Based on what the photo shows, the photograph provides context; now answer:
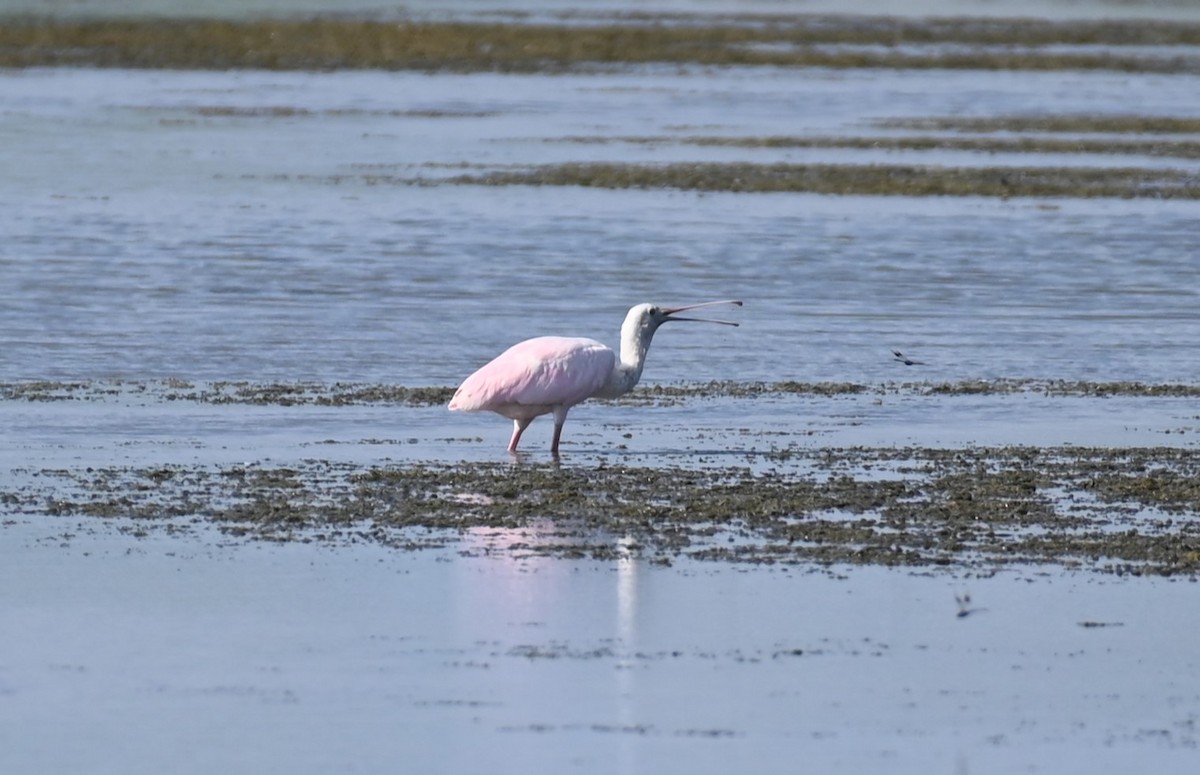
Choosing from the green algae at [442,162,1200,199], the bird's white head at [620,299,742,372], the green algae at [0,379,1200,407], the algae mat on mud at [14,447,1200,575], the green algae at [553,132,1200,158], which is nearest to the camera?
the algae mat on mud at [14,447,1200,575]

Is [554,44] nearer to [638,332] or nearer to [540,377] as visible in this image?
[638,332]

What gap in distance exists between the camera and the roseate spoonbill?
11.5m

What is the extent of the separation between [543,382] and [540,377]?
30mm

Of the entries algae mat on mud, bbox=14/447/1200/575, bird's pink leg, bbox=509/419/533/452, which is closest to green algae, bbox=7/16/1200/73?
bird's pink leg, bbox=509/419/533/452

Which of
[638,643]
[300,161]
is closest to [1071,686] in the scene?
[638,643]

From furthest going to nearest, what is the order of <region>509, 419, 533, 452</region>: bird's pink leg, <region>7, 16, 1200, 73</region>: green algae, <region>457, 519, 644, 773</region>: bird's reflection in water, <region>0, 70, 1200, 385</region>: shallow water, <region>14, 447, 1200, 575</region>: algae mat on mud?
<region>7, 16, 1200, 73</region>: green algae
<region>0, 70, 1200, 385</region>: shallow water
<region>509, 419, 533, 452</region>: bird's pink leg
<region>14, 447, 1200, 575</region>: algae mat on mud
<region>457, 519, 644, 773</region>: bird's reflection in water

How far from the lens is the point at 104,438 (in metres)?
11.5

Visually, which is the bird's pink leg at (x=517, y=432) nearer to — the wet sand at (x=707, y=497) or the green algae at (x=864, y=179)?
the wet sand at (x=707, y=497)

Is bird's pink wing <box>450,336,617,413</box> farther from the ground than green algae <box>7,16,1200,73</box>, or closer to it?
farther from the ground

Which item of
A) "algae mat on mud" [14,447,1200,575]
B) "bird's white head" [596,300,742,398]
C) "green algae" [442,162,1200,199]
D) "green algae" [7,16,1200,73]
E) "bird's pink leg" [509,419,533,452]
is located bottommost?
"green algae" [7,16,1200,73]

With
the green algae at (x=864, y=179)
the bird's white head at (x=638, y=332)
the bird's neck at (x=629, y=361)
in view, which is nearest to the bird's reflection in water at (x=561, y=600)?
the bird's neck at (x=629, y=361)

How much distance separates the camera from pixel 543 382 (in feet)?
37.9

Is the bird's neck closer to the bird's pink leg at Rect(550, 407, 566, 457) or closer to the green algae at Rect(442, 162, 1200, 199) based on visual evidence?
the bird's pink leg at Rect(550, 407, 566, 457)

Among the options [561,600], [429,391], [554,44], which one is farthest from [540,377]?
[554,44]
